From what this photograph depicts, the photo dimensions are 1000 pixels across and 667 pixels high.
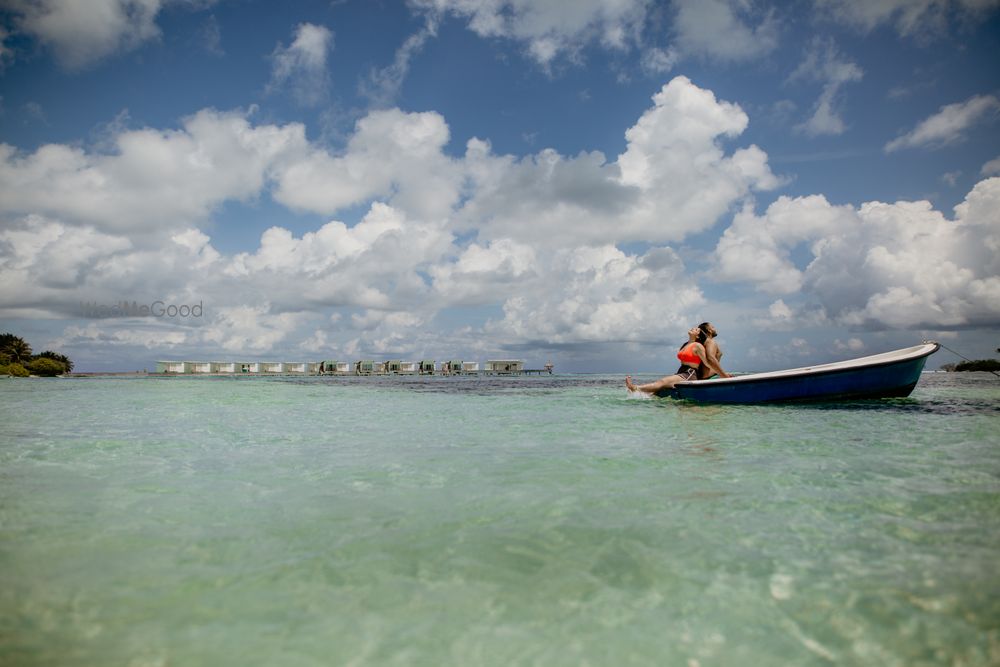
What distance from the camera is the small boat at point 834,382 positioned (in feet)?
47.5

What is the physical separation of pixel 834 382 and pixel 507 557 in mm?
14509

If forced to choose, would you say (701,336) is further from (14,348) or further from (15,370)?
(14,348)

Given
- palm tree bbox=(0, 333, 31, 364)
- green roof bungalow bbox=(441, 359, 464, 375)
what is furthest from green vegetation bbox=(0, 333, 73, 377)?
green roof bungalow bbox=(441, 359, 464, 375)

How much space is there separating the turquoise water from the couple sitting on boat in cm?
858

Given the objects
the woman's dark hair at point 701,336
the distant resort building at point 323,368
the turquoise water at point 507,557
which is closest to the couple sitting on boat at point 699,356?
the woman's dark hair at point 701,336

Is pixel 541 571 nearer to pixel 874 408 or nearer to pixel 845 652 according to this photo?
pixel 845 652

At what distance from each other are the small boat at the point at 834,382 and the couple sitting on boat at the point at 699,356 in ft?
4.89

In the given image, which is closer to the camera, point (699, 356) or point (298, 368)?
point (699, 356)

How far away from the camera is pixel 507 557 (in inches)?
148

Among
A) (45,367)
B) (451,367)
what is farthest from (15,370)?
(451,367)

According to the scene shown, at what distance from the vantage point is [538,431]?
35.3 ft

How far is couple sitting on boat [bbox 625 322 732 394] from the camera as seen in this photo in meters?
16.7

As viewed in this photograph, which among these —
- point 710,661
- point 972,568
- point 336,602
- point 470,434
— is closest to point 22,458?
point 470,434

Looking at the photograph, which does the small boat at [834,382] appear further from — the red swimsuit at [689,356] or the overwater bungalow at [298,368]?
the overwater bungalow at [298,368]
